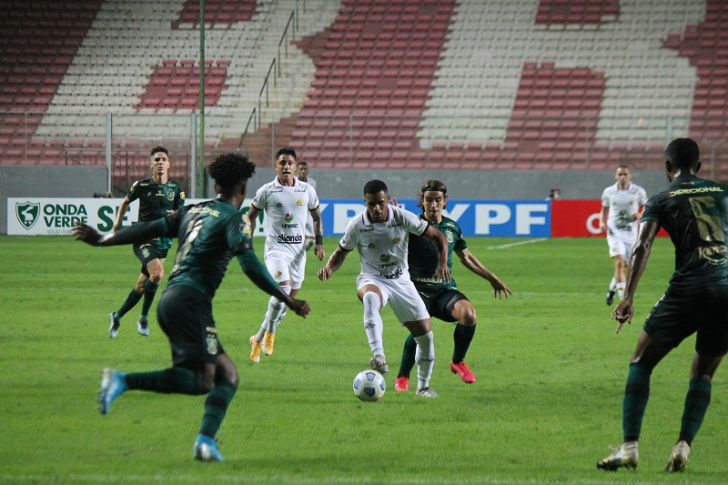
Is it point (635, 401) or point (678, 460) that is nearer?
point (678, 460)

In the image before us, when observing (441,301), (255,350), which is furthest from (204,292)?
(255,350)

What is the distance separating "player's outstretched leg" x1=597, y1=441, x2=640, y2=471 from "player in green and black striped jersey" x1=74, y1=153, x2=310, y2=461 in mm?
1969

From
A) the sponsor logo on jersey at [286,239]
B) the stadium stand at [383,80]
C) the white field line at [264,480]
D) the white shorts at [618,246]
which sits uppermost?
the stadium stand at [383,80]

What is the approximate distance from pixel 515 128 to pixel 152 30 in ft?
50.0

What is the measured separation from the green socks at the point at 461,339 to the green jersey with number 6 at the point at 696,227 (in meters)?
3.05

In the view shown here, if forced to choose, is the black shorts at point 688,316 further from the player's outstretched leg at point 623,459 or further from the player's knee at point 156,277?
the player's knee at point 156,277

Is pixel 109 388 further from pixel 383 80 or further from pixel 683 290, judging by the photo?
pixel 383 80

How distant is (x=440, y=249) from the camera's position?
326 inches

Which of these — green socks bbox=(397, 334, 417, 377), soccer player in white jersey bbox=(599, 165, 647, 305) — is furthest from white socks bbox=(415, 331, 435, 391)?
soccer player in white jersey bbox=(599, 165, 647, 305)

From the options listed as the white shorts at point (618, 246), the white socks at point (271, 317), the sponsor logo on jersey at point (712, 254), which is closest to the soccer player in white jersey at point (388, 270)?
the white socks at point (271, 317)

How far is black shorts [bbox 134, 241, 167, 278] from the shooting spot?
1214 centimetres

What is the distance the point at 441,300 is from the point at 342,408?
1.64 meters

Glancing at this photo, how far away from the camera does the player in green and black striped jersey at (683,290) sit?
18.9 ft

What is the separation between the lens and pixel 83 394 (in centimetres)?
810
